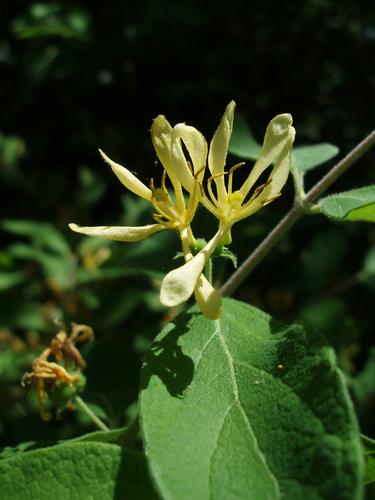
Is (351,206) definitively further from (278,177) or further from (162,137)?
(162,137)

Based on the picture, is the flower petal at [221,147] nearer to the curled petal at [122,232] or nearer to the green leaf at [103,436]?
the curled petal at [122,232]

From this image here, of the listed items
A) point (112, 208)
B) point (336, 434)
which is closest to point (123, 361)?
point (336, 434)

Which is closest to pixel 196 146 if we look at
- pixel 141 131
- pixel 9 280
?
pixel 9 280

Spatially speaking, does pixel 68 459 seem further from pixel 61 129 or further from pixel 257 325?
pixel 61 129

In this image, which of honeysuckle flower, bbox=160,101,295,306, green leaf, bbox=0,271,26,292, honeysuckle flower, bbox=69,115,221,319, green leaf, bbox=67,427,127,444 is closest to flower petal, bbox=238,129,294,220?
honeysuckle flower, bbox=160,101,295,306

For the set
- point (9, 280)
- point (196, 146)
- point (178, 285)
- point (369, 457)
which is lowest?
point (9, 280)

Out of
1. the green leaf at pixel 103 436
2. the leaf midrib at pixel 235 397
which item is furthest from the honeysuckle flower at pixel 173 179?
the green leaf at pixel 103 436
